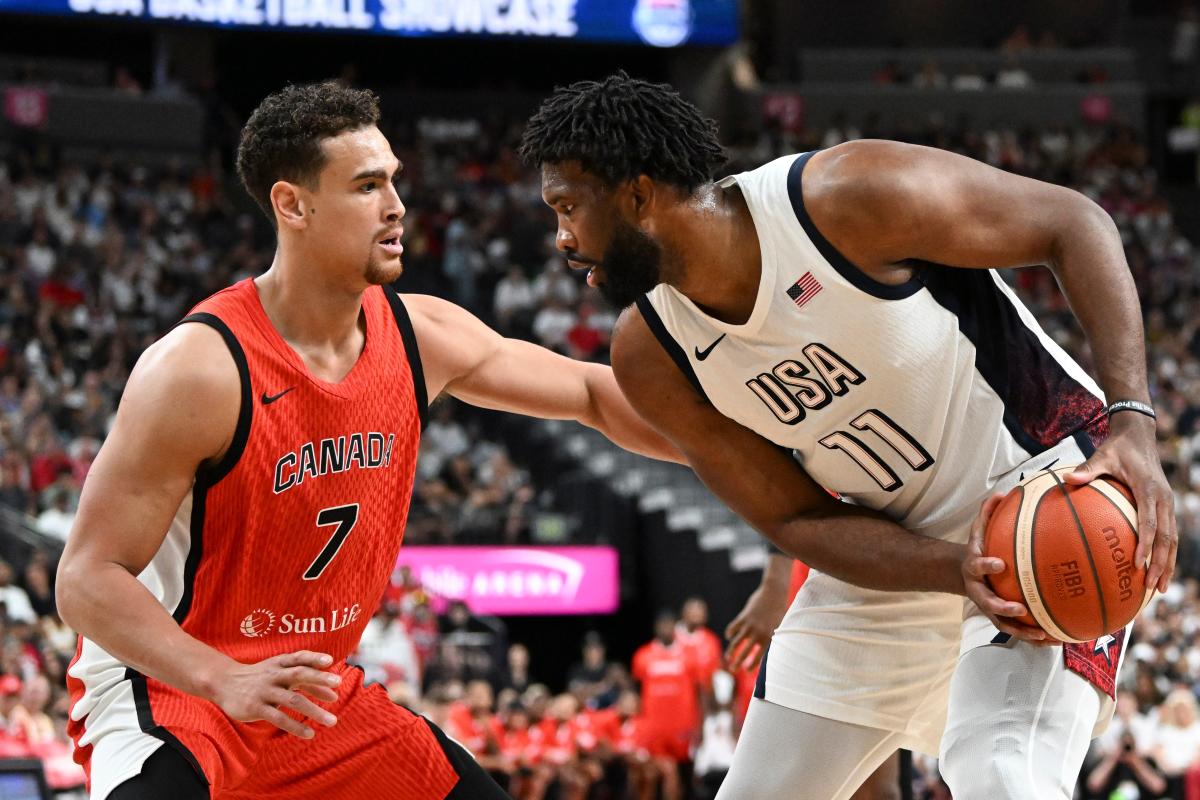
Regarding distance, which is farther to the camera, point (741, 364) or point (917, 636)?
point (917, 636)

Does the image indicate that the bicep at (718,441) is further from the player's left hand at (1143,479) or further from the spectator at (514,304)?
the spectator at (514,304)

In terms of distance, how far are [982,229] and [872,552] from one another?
77 cm

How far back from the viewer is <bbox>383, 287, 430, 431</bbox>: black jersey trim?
3619 millimetres

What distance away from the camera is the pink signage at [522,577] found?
13383 millimetres

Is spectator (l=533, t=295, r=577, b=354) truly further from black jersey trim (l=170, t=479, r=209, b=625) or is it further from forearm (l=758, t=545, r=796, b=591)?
black jersey trim (l=170, t=479, r=209, b=625)

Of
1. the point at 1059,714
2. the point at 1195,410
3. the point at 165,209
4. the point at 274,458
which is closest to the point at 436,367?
the point at 274,458

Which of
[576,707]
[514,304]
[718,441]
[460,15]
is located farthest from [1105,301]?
[460,15]

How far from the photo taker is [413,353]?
11.9 ft

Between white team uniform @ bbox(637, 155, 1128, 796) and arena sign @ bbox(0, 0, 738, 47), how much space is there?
58.4ft

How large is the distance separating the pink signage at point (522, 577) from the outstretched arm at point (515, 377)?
30.6 feet

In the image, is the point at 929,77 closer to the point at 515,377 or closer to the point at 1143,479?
the point at 515,377

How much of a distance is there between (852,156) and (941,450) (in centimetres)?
70

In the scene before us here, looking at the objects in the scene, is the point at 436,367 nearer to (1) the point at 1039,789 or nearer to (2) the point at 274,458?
(2) the point at 274,458

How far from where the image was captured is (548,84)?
953 inches
